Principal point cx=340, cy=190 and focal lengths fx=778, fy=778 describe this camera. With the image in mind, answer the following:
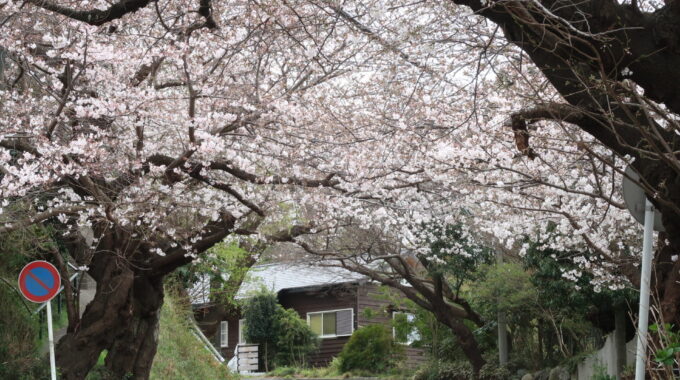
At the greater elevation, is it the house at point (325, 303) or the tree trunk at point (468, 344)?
the house at point (325, 303)

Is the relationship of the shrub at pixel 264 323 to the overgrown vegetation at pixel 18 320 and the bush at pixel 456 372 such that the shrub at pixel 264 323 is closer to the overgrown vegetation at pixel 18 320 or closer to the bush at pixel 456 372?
the bush at pixel 456 372

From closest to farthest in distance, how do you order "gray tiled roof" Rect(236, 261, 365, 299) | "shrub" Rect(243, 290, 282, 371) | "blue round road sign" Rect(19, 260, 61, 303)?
"blue round road sign" Rect(19, 260, 61, 303) < "gray tiled roof" Rect(236, 261, 365, 299) < "shrub" Rect(243, 290, 282, 371)

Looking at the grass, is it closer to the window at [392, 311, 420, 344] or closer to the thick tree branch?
the window at [392, 311, 420, 344]

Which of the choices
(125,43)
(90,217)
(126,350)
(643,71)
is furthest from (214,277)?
(643,71)

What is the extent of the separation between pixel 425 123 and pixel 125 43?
4.28 meters

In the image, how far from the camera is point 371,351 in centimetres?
2681

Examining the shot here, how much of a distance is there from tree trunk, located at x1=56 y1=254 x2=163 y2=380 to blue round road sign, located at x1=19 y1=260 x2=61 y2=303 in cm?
239

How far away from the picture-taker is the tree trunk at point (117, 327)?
38.9 ft

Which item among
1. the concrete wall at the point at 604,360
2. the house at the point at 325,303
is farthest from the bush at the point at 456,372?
the house at the point at 325,303

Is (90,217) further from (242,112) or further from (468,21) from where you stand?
(468,21)

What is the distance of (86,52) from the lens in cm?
896

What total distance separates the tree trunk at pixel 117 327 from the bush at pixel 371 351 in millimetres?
14129

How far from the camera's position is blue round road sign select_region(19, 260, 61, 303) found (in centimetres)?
956

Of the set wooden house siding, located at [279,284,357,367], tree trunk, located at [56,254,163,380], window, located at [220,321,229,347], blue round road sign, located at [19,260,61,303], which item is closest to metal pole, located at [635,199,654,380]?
blue round road sign, located at [19,260,61,303]
